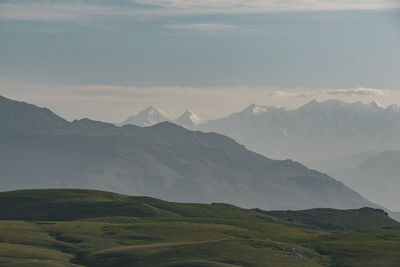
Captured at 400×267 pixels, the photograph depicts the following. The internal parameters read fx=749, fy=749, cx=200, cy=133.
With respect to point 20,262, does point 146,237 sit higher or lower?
higher

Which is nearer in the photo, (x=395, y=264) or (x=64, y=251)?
(x=395, y=264)

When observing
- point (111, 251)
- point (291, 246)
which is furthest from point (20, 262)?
point (291, 246)

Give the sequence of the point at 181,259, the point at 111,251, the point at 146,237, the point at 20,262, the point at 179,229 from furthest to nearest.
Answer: the point at 179,229 → the point at 146,237 → the point at 111,251 → the point at 181,259 → the point at 20,262

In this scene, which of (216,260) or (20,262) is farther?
(216,260)

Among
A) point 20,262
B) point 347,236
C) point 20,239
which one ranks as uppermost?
point 347,236

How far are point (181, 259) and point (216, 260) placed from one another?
237 inches

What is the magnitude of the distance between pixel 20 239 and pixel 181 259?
39.6m

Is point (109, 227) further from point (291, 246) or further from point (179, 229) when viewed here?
point (291, 246)

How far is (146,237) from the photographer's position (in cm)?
16125

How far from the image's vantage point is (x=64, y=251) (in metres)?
144

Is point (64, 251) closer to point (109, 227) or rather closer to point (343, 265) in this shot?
point (109, 227)

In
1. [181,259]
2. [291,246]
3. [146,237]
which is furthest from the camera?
[146,237]

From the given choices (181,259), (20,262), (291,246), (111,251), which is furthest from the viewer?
(291,246)

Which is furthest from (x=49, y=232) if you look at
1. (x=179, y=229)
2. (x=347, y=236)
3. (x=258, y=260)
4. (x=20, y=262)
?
(x=347, y=236)
